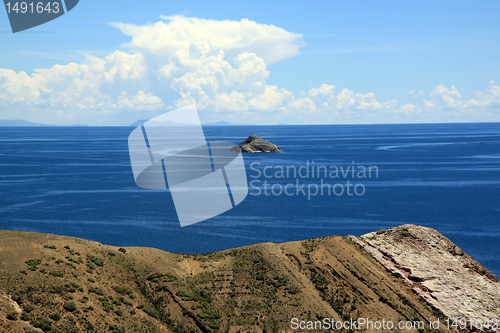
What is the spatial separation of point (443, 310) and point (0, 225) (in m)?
89.2

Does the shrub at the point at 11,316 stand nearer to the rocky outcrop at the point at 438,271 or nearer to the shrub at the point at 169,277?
the shrub at the point at 169,277

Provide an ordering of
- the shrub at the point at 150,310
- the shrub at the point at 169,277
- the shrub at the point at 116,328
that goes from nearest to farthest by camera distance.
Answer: the shrub at the point at 116,328 < the shrub at the point at 150,310 < the shrub at the point at 169,277

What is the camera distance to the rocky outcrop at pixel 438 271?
45438 mm

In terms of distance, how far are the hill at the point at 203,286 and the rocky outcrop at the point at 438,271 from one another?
28 cm

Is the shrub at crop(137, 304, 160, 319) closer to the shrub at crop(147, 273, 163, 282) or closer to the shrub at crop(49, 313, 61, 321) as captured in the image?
the shrub at crop(147, 273, 163, 282)

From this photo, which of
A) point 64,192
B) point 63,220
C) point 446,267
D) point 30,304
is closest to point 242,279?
point 30,304

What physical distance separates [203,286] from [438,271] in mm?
31007

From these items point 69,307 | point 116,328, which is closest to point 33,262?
point 69,307

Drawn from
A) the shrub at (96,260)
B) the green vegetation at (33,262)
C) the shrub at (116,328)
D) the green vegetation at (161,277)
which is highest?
the green vegetation at (33,262)

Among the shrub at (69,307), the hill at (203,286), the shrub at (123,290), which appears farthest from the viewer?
the shrub at (123,290)

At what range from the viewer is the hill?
34.7m
